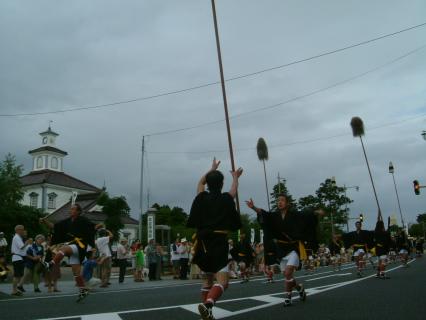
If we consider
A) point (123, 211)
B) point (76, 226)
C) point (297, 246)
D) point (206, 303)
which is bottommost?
point (206, 303)

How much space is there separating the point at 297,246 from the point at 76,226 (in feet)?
13.9

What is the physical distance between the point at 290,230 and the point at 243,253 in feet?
34.1

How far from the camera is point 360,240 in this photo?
1550 cm

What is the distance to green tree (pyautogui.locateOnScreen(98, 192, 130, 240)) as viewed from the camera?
171 ft

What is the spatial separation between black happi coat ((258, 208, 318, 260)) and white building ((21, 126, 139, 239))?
5660 centimetres

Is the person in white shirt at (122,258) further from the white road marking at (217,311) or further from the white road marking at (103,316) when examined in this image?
the white road marking at (103,316)

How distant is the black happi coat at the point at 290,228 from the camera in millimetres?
7953

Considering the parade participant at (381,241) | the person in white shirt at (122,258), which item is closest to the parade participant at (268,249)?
the parade participant at (381,241)

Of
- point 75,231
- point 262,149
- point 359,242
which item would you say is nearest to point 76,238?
point 75,231

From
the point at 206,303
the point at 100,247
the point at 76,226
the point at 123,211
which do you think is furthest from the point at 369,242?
the point at 123,211

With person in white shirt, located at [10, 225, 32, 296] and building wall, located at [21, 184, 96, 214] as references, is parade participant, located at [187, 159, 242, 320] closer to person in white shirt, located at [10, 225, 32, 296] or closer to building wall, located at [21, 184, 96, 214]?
person in white shirt, located at [10, 225, 32, 296]

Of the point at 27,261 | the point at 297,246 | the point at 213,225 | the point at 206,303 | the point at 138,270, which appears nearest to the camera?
the point at 206,303

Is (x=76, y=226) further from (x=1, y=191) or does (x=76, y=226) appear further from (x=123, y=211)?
(x=123, y=211)

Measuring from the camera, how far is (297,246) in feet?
26.2
